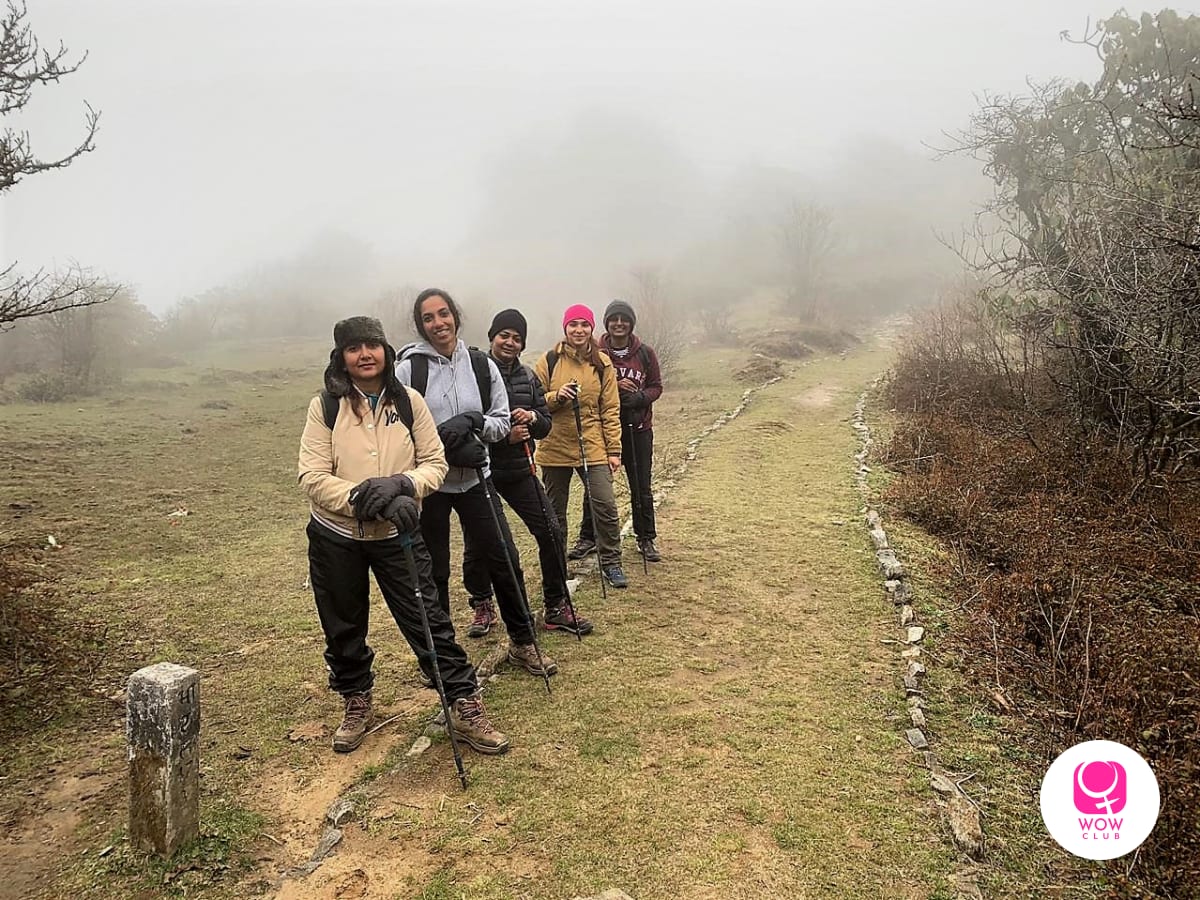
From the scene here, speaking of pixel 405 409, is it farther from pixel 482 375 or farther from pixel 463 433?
pixel 482 375

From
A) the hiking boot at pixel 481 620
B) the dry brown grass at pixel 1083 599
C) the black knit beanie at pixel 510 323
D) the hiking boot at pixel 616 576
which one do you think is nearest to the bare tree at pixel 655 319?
the dry brown grass at pixel 1083 599

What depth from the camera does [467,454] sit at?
4270mm

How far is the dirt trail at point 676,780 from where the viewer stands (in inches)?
118

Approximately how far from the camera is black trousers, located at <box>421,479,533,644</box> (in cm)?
446

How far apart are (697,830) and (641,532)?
12.8 feet

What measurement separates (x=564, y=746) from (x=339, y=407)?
7.41 ft

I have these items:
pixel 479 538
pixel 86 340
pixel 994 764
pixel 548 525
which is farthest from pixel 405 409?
pixel 86 340

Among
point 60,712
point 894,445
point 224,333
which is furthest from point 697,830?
point 224,333

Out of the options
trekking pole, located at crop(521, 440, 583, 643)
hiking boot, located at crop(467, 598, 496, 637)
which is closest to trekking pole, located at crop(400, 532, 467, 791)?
trekking pole, located at crop(521, 440, 583, 643)

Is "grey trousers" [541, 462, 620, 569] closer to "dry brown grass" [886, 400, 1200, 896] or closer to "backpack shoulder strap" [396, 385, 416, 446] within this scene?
"backpack shoulder strap" [396, 385, 416, 446]

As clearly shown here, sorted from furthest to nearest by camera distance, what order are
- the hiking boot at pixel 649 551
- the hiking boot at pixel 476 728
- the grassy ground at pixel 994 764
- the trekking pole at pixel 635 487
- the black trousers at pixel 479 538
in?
the hiking boot at pixel 649 551 < the trekking pole at pixel 635 487 < the black trousers at pixel 479 538 < the hiking boot at pixel 476 728 < the grassy ground at pixel 994 764

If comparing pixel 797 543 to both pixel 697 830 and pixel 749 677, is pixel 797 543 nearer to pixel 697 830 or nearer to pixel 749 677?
pixel 749 677

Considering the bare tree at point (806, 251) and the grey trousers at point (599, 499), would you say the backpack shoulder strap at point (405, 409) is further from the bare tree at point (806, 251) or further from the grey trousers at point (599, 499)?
the bare tree at point (806, 251)

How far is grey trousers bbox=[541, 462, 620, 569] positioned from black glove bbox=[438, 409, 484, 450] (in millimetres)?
1545
